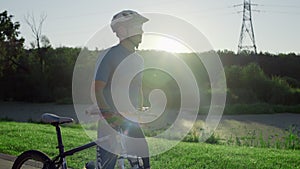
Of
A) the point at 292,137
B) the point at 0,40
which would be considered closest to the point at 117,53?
the point at 292,137

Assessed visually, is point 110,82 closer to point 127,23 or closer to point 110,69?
point 110,69

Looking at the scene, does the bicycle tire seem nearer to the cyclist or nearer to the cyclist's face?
the cyclist

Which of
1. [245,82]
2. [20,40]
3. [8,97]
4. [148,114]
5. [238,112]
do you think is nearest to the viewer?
[148,114]

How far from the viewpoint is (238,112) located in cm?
3253

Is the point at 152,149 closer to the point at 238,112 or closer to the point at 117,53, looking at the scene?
the point at 117,53

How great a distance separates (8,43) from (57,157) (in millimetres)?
41365

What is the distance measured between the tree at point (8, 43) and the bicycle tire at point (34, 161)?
38579 millimetres

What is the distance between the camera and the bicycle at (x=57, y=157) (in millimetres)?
4109

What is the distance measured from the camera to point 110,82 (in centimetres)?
411

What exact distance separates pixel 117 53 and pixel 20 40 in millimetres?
42806

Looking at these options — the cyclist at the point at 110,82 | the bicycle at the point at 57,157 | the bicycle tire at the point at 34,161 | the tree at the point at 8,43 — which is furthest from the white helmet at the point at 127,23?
the tree at the point at 8,43

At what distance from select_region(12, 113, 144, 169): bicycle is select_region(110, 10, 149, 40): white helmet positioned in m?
0.96

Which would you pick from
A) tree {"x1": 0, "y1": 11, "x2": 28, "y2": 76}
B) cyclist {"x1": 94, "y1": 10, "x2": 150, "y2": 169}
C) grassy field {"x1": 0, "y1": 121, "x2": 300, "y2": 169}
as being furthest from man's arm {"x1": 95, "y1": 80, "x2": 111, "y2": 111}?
tree {"x1": 0, "y1": 11, "x2": 28, "y2": 76}

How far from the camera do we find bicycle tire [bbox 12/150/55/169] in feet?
15.0
